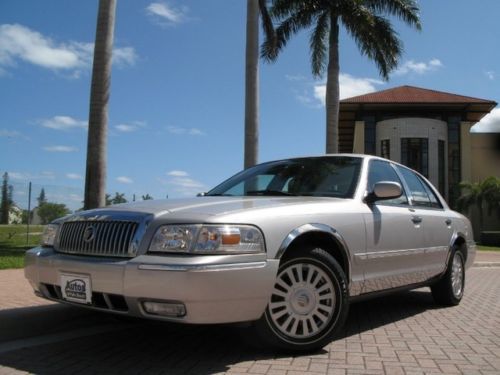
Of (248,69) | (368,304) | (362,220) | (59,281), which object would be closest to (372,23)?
(248,69)

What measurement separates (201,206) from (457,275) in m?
4.17

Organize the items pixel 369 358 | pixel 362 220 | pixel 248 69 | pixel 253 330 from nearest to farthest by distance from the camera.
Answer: pixel 253 330 < pixel 369 358 < pixel 362 220 < pixel 248 69

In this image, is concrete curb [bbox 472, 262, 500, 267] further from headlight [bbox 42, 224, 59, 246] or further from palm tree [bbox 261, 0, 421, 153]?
headlight [bbox 42, 224, 59, 246]

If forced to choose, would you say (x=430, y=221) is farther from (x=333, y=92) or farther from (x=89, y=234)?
(x=333, y=92)

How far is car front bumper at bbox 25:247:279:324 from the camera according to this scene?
3586 millimetres

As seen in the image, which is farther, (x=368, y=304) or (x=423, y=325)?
(x=368, y=304)

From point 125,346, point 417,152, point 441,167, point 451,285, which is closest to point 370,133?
point 417,152

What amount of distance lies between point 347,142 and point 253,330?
51.7 metres

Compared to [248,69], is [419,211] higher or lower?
lower

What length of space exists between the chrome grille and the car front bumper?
0.28ft

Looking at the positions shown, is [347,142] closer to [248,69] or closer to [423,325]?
[248,69]

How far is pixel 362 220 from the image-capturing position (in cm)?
488

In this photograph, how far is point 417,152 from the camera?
42.8 metres

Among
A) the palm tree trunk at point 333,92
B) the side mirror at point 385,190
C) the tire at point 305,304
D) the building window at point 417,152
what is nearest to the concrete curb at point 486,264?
the palm tree trunk at point 333,92
